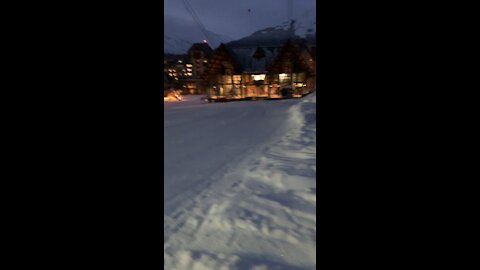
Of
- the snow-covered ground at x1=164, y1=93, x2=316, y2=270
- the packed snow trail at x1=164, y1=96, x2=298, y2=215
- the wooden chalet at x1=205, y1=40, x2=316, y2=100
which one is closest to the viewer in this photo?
the snow-covered ground at x1=164, y1=93, x2=316, y2=270

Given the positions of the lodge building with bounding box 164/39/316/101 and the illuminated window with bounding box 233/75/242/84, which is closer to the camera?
the lodge building with bounding box 164/39/316/101

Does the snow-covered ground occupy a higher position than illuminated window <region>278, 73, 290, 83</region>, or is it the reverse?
illuminated window <region>278, 73, 290, 83</region>

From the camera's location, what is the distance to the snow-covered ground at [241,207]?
2.65 meters

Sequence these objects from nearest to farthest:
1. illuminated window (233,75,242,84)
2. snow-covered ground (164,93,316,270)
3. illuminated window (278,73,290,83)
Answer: snow-covered ground (164,93,316,270) < illuminated window (278,73,290,83) < illuminated window (233,75,242,84)

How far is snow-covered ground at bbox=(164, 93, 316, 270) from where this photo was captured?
265 cm

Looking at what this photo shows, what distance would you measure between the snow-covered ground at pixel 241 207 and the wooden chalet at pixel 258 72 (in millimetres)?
20433

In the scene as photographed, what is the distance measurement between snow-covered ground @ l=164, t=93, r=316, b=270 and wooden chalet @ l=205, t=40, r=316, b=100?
67.0ft

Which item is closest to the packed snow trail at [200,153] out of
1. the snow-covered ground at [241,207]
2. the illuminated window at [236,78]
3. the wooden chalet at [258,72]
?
the snow-covered ground at [241,207]

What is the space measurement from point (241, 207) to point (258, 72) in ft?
81.5

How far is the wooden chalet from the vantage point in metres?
26.1

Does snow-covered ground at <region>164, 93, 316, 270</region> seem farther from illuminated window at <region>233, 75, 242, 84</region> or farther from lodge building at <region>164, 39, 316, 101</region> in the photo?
illuminated window at <region>233, 75, 242, 84</region>

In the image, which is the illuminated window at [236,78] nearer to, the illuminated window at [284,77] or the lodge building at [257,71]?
the lodge building at [257,71]

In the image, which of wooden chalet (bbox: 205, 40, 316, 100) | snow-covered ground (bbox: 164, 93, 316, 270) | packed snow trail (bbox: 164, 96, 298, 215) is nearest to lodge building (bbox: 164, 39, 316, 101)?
wooden chalet (bbox: 205, 40, 316, 100)

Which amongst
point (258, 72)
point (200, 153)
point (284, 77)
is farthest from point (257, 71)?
point (200, 153)
